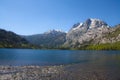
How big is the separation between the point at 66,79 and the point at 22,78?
906 centimetres

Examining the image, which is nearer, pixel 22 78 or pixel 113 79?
pixel 22 78

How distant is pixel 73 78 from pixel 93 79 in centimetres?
427

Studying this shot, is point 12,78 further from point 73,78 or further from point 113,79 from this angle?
point 113,79

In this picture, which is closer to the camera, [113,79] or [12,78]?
[12,78]

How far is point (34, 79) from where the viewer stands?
44750 millimetres

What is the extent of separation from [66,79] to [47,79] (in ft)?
12.9

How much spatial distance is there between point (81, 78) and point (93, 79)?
9.21 feet

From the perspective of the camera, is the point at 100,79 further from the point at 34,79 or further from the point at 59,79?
the point at 34,79

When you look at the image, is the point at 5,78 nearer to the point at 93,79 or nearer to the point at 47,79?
the point at 47,79

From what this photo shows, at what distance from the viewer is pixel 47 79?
148ft

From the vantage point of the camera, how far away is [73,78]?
47656 millimetres

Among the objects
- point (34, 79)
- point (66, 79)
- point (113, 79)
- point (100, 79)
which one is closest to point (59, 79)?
point (66, 79)

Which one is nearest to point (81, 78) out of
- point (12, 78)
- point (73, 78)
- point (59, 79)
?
point (73, 78)

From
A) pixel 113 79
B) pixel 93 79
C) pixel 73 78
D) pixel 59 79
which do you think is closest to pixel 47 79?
pixel 59 79
